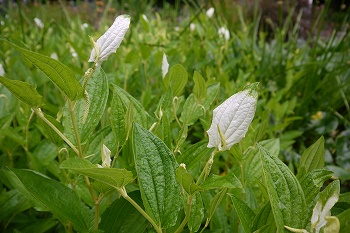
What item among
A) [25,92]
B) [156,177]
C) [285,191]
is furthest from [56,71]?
[285,191]

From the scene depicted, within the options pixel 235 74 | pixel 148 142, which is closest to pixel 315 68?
pixel 235 74

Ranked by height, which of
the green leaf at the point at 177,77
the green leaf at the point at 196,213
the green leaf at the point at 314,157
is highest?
the green leaf at the point at 177,77

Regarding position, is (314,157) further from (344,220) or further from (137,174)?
(137,174)

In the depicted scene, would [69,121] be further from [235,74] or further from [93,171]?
[235,74]

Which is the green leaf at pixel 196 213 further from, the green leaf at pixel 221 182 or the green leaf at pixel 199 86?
the green leaf at pixel 199 86

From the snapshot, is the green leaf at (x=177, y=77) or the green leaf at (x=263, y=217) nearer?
the green leaf at (x=263, y=217)

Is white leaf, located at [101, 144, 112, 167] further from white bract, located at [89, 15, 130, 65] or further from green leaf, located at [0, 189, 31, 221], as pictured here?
green leaf, located at [0, 189, 31, 221]

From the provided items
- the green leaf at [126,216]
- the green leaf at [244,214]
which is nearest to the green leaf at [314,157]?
the green leaf at [244,214]
